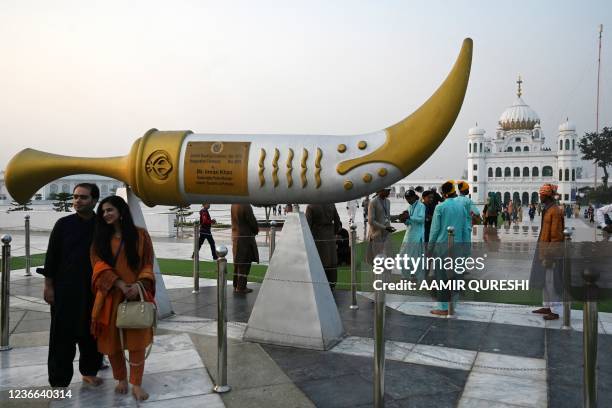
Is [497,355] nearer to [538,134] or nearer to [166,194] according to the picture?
[166,194]

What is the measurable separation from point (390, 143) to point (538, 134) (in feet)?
263

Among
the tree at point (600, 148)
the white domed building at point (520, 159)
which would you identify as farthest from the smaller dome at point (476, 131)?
the tree at point (600, 148)

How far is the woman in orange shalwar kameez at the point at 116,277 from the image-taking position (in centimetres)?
341

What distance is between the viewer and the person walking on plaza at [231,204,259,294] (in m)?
7.11

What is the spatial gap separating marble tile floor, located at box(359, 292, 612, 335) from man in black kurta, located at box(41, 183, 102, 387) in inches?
150

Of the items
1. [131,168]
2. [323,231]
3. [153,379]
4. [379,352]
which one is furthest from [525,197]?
[153,379]

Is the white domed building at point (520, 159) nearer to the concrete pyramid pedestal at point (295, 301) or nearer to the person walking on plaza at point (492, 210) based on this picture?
the person walking on plaza at point (492, 210)

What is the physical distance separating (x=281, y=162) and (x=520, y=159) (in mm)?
77897

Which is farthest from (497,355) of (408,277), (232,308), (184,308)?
(184,308)

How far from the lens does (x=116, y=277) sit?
340 centimetres

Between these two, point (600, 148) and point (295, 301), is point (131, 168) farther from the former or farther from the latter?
point (600, 148)

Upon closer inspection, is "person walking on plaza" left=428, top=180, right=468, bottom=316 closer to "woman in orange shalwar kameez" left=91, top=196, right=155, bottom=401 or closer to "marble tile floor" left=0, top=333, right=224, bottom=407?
"marble tile floor" left=0, top=333, right=224, bottom=407

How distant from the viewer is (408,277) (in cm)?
412

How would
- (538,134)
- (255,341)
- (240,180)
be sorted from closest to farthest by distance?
(240,180)
(255,341)
(538,134)
